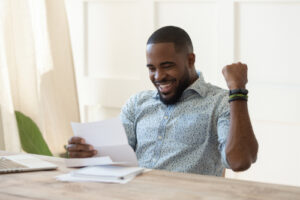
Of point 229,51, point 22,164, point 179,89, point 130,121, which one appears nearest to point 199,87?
point 179,89

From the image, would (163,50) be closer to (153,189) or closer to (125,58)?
(153,189)

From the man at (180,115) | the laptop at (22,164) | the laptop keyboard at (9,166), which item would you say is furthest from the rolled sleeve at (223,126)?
the laptop keyboard at (9,166)

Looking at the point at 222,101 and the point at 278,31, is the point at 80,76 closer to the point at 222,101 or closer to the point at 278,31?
the point at 278,31

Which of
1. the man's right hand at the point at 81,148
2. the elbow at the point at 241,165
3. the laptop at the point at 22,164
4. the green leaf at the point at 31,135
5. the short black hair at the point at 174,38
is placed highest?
the short black hair at the point at 174,38

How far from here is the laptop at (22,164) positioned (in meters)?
1.91

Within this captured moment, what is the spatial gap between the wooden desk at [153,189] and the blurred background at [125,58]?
47.9 inches

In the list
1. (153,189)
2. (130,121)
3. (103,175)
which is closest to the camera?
(153,189)

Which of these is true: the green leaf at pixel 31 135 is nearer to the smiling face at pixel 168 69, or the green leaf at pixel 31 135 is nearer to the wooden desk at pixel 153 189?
the smiling face at pixel 168 69

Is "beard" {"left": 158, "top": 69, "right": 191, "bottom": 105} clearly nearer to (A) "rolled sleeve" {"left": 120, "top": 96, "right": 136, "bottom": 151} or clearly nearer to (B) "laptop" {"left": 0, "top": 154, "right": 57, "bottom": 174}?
(A) "rolled sleeve" {"left": 120, "top": 96, "right": 136, "bottom": 151}

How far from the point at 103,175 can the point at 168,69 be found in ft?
1.91

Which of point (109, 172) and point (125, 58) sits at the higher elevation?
point (125, 58)

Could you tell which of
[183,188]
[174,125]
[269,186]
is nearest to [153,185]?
[183,188]

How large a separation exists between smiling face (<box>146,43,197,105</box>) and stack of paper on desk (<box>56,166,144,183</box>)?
426mm

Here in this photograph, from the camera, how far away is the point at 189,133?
212 centimetres
